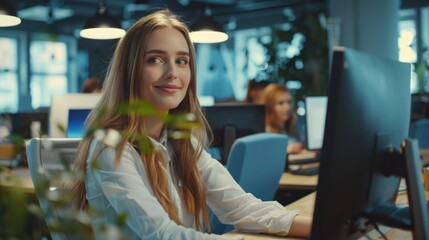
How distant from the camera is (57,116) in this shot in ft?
12.2

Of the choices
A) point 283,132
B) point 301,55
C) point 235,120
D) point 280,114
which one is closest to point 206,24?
point 280,114

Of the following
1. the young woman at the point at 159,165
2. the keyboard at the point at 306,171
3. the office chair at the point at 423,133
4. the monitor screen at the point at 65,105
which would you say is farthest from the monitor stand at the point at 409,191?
the office chair at the point at 423,133

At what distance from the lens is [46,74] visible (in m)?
11.4

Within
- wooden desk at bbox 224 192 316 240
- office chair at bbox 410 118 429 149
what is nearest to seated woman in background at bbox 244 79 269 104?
office chair at bbox 410 118 429 149

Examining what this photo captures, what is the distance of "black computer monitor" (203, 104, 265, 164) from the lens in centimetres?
355

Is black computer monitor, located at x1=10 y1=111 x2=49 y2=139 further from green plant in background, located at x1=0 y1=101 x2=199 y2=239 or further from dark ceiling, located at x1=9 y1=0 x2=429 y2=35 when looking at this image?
dark ceiling, located at x1=9 y1=0 x2=429 y2=35

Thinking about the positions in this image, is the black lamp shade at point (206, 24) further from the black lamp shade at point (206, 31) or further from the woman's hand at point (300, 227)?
the woman's hand at point (300, 227)

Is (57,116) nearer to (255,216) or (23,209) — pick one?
(255,216)

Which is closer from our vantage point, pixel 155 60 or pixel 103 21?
pixel 155 60

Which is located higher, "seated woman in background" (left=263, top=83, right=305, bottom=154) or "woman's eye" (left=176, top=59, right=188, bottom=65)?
"woman's eye" (left=176, top=59, right=188, bottom=65)

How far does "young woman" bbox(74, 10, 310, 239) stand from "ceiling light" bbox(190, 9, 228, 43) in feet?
9.61

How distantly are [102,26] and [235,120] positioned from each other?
5.06 ft

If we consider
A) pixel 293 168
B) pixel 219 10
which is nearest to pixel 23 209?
pixel 293 168

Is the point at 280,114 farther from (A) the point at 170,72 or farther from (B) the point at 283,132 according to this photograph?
(A) the point at 170,72
